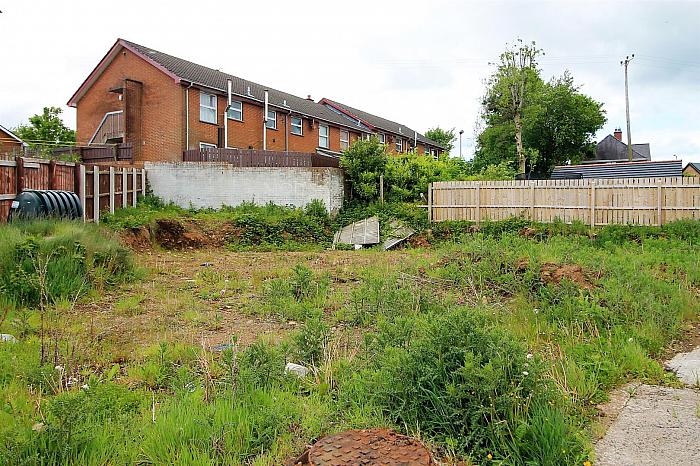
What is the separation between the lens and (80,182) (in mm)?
15062

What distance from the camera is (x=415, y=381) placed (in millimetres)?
3631

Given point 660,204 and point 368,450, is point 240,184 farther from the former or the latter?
point 368,450

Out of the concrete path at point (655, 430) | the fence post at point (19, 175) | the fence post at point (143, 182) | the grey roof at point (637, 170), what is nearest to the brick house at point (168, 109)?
the fence post at point (143, 182)

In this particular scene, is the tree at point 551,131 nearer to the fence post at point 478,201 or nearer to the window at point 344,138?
the window at point 344,138

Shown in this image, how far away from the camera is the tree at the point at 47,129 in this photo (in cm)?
3950

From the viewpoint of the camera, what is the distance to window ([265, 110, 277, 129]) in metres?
28.3

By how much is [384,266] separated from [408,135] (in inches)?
1321

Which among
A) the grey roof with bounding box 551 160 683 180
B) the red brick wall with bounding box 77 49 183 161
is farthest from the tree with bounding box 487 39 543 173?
the red brick wall with bounding box 77 49 183 161

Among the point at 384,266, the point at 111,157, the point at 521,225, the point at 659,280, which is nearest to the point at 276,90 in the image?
the point at 111,157

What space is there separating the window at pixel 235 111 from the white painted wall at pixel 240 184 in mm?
6385

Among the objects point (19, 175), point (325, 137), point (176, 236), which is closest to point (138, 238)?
point (176, 236)

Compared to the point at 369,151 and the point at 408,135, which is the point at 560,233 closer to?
the point at 369,151

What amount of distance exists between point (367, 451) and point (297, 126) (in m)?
28.9

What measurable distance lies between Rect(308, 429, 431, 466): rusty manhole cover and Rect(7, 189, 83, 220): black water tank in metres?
10.1
